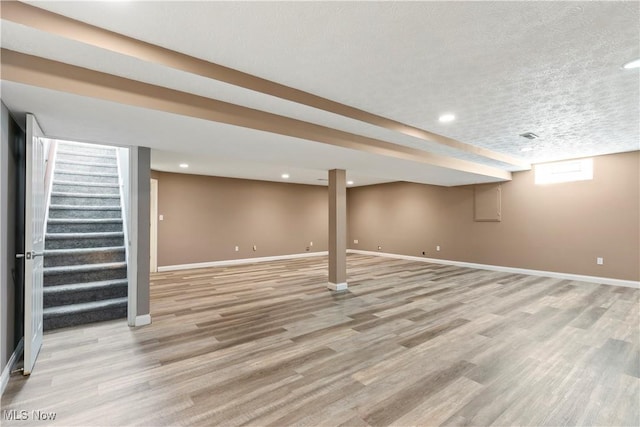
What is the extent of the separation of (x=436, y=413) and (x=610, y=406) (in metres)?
1.28

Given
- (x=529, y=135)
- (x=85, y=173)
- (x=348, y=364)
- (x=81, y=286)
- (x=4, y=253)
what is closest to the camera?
(x=4, y=253)

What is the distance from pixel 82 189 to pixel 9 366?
346 cm

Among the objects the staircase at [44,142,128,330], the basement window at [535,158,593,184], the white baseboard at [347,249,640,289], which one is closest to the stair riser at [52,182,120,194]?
the staircase at [44,142,128,330]

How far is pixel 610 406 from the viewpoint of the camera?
2.02 metres

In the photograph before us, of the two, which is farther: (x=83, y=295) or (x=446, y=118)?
(x=83, y=295)

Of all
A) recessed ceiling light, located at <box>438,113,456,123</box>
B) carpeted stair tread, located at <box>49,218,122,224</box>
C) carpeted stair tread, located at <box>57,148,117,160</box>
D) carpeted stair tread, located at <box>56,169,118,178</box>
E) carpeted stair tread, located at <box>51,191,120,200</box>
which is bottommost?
carpeted stair tread, located at <box>49,218,122,224</box>

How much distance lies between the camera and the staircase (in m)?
3.60

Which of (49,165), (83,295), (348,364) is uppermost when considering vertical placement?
(49,165)

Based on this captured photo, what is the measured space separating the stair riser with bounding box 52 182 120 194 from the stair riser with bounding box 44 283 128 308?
204 cm

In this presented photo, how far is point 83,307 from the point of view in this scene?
3576 millimetres

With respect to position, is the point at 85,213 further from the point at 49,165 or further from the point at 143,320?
the point at 143,320

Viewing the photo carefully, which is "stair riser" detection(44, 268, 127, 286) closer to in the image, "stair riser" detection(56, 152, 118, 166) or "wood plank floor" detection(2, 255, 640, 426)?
"wood plank floor" detection(2, 255, 640, 426)

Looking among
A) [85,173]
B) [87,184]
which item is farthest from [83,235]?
[85,173]

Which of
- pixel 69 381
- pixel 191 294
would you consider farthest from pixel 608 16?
pixel 191 294
